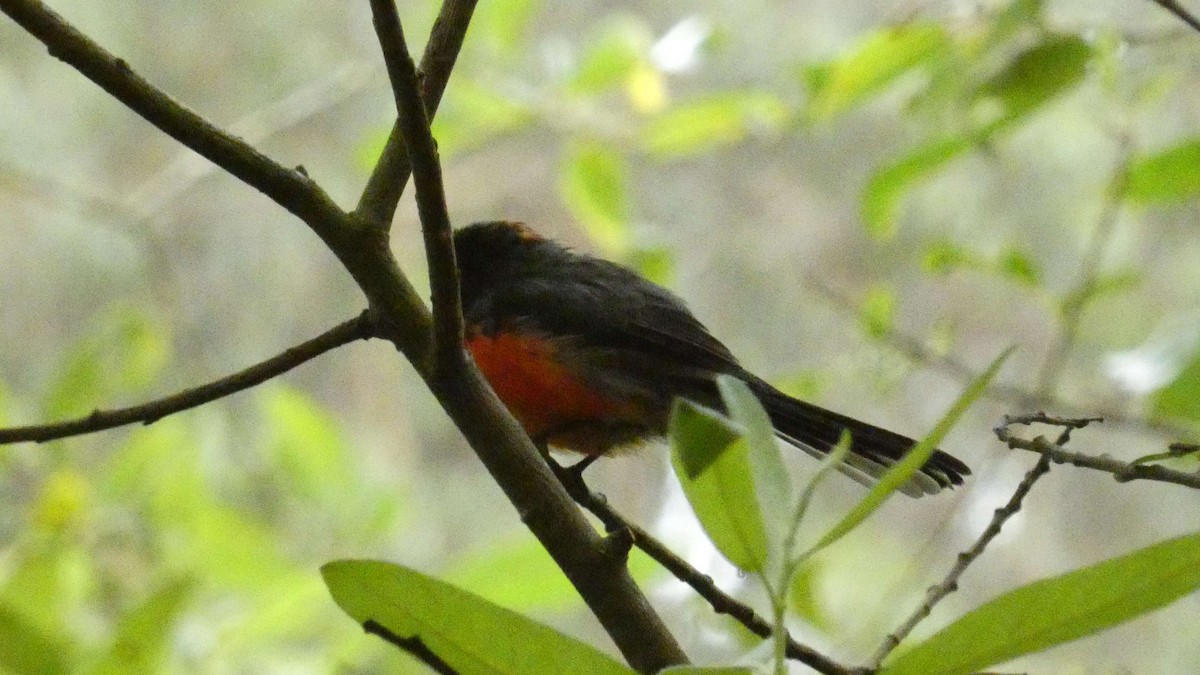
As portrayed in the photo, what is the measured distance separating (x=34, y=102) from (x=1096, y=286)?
4680 mm

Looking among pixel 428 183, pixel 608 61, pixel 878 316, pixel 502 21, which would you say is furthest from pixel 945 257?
pixel 428 183

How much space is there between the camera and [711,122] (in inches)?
104

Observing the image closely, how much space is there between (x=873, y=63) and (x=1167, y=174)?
19.5 inches

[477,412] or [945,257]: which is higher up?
[945,257]

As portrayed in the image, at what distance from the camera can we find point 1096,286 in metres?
2.43

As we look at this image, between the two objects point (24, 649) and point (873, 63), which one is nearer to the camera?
point (24, 649)

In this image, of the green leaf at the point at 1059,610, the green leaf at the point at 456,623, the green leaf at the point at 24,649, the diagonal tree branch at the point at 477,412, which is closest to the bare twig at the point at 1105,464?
the green leaf at the point at 1059,610

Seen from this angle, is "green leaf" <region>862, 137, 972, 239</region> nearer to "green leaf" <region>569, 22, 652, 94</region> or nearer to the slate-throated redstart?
the slate-throated redstart

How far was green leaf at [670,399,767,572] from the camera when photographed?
78cm

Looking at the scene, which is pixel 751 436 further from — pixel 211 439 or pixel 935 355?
pixel 211 439

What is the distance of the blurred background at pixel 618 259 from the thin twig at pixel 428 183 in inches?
27.7

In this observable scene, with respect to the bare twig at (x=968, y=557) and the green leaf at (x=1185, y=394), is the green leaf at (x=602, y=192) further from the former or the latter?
the bare twig at (x=968, y=557)

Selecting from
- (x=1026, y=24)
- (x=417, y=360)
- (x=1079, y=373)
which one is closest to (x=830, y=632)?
(x=1026, y=24)

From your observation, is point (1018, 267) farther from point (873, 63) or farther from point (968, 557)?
point (968, 557)
